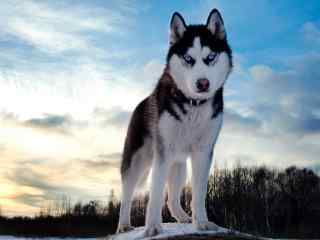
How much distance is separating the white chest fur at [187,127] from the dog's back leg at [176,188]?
3.23 ft

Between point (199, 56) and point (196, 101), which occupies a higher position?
point (199, 56)

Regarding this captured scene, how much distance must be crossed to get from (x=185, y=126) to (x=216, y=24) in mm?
1415

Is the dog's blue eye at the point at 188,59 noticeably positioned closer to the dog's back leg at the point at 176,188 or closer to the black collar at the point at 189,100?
the black collar at the point at 189,100

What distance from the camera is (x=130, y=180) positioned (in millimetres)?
7820

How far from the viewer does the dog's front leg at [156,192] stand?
6703 millimetres

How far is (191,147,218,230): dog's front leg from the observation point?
6.88 metres

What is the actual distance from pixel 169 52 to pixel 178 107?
2.48ft

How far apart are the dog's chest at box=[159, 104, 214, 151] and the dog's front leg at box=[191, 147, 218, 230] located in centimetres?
30

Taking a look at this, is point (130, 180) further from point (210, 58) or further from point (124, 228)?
point (210, 58)

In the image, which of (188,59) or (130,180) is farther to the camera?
(130,180)

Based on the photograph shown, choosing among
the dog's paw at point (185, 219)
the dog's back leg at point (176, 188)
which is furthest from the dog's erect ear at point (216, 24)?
the dog's paw at point (185, 219)

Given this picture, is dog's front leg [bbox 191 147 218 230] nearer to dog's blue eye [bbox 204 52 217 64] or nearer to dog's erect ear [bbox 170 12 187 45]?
dog's blue eye [bbox 204 52 217 64]

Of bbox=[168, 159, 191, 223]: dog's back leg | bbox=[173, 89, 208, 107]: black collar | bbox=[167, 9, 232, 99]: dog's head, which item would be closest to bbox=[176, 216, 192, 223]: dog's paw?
bbox=[168, 159, 191, 223]: dog's back leg

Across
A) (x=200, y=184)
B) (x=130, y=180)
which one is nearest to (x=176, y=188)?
(x=130, y=180)
